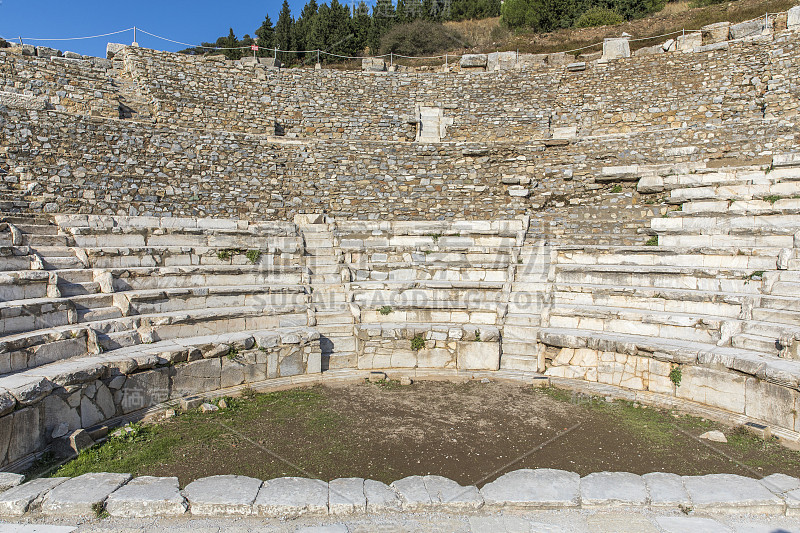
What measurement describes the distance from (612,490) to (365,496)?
6.08ft

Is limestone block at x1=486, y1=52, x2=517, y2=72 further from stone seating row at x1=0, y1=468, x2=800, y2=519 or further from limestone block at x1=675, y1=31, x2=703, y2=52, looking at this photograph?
stone seating row at x1=0, y1=468, x2=800, y2=519

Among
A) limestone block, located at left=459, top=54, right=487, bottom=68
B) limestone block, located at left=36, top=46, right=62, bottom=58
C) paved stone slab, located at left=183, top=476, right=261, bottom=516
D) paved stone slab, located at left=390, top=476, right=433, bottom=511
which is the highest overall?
limestone block, located at left=459, top=54, right=487, bottom=68

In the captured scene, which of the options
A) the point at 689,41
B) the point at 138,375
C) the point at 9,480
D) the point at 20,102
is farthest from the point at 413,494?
the point at 689,41

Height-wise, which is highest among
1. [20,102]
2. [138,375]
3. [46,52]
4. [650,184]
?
[46,52]

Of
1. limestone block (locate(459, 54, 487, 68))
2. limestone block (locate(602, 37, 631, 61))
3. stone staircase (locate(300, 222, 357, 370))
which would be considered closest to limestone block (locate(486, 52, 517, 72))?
limestone block (locate(459, 54, 487, 68))

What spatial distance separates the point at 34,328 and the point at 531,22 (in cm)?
2902

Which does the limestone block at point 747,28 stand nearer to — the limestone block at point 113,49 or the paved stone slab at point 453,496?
the paved stone slab at point 453,496

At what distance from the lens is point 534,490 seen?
3.90 m

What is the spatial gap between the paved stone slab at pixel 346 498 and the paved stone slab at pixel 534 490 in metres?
0.91

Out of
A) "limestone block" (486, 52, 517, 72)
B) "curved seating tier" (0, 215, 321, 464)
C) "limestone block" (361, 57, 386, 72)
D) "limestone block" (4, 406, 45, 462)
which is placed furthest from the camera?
"limestone block" (361, 57, 386, 72)

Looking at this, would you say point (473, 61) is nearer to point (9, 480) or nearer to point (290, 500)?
point (290, 500)

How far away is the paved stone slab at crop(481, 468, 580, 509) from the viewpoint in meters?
3.78

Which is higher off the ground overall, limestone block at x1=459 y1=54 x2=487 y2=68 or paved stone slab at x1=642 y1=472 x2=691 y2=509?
limestone block at x1=459 y1=54 x2=487 y2=68

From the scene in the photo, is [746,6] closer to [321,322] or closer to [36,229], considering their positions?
[321,322]
